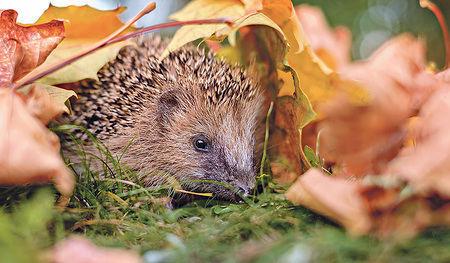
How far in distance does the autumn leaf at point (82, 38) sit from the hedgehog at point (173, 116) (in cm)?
16

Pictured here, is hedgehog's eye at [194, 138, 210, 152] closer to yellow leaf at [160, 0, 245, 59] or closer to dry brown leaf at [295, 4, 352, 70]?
yellow leaf at [160, 0, 245, 59]

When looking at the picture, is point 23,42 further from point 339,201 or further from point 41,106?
point 339,201

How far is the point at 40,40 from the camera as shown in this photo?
129 cm

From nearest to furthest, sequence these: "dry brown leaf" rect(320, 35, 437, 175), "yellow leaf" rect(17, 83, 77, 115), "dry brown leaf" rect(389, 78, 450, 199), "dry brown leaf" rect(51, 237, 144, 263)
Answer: "dry brown leaf" rect(51, 237, 144, 263) → "dry brown leaf" rect(389, 78, 450, 199) → "dry brown leaf" rect(320, 35, 437, 175) → "yellow leaf" rect(17, 83, 77, 115)

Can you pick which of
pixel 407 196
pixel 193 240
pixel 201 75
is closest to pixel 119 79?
pixel 201 75

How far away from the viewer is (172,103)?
178 centimetres

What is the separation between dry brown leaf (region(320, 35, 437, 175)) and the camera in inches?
39.2

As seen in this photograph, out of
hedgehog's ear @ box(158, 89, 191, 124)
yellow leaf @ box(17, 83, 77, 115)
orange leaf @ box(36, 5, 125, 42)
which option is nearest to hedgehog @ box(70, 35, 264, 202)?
hedgehog's ear @ box(158, 89, 191, 124)

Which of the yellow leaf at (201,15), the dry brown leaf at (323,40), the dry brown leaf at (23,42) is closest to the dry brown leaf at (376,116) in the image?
the yellow leaf at (201,15)

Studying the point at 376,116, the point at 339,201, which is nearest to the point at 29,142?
the point at 339,201

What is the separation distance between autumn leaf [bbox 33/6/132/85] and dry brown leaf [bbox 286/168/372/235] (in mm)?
937

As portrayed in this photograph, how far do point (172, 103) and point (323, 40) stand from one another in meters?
1.08

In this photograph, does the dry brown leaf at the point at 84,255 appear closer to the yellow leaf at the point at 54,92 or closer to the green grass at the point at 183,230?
the green grass at the point at 183,230

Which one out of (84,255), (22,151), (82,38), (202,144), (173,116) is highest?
(82,38)
